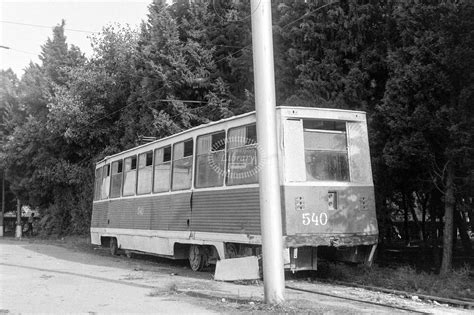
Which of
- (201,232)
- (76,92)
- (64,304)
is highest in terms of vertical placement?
(76,92)

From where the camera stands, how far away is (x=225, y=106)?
704 inches

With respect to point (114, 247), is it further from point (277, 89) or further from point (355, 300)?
point (355, 300)

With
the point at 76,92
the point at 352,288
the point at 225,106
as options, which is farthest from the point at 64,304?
the point at 76,92

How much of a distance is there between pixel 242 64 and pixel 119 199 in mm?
6069

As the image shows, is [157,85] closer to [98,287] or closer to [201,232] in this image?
[201,232]

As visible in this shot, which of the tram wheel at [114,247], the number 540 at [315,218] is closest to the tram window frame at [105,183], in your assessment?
the tram wheel at [114,247]

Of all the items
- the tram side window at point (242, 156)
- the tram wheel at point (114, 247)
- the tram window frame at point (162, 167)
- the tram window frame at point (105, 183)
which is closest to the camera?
the tram side window at point (242, 156)

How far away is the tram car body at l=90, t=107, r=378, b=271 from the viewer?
985cm

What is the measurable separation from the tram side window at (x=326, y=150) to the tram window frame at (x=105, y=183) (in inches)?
396

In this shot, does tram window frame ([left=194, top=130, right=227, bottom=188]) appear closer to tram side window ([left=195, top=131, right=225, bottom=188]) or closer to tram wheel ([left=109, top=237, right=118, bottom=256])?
tram side window ([left=195, top=131, right=225, bottom=188])

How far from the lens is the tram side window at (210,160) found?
11352 mm

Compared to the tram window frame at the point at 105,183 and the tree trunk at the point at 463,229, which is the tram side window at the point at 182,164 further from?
the tree trunk at the point at 463,229

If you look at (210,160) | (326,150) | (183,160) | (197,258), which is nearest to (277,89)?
(183,160)
